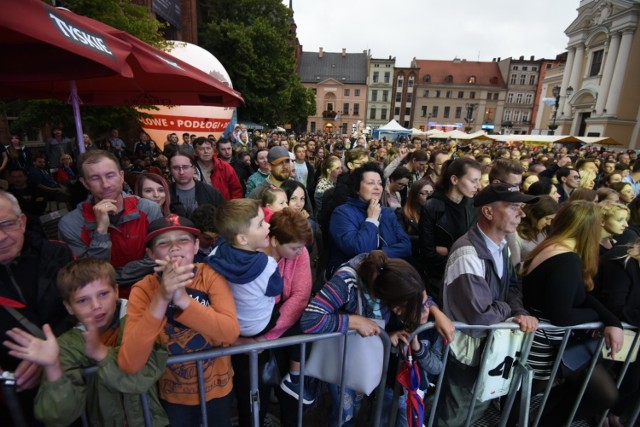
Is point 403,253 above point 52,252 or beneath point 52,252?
beneath

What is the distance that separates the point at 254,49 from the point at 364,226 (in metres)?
25.5

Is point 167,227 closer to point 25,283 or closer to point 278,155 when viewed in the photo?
point 25,283

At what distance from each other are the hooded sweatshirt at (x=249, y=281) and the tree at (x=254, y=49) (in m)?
22.1

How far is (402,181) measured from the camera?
15.5ft

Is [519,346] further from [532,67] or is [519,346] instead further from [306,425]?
[532,67]

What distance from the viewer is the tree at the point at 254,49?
23047 millimetres

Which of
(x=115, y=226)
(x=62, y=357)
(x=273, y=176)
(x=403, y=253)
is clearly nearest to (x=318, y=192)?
(x=273, y=176)

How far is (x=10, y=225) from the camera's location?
1.65 m

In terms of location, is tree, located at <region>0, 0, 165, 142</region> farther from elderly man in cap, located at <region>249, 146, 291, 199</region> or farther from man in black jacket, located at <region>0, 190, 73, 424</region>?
man in black jacket, located at <region>0, 190, 73, 424</region>

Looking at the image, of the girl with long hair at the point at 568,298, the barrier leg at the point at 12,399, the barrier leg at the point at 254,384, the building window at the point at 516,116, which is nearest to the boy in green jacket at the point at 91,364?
the barrier leg at the point at 12,399

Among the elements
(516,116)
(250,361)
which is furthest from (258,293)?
(516,116)

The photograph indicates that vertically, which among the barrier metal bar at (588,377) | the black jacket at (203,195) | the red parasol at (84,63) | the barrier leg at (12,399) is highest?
the red parasol at (84,63)

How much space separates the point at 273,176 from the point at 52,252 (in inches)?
116

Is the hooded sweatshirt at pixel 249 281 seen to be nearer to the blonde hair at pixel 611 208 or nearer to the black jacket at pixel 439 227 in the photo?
the black jacket at pixel 439 227
